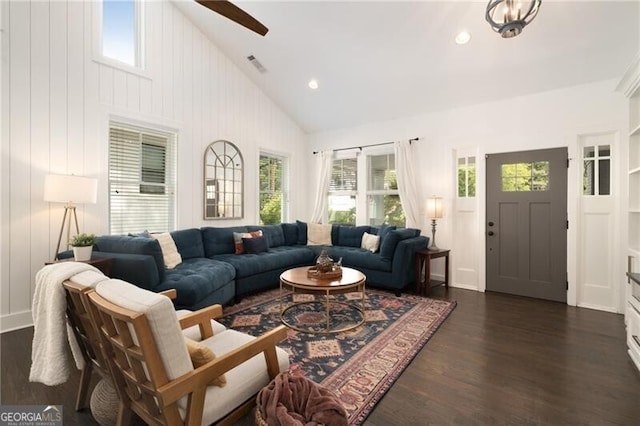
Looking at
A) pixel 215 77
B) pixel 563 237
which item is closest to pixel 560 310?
pixel 563 237

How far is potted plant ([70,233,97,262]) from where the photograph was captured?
2.81m

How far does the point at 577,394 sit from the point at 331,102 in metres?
4.78

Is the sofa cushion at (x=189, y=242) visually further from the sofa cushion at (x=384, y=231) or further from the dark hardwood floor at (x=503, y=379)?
the sofa cushion at (x=384, y=231)

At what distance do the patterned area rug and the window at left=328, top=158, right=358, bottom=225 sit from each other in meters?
2.00

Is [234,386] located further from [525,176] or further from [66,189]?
[525,176]

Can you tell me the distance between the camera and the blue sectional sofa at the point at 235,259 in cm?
290

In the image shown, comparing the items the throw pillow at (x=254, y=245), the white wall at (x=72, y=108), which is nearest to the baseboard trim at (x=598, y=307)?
the throw pillow at (x=254, y=245)

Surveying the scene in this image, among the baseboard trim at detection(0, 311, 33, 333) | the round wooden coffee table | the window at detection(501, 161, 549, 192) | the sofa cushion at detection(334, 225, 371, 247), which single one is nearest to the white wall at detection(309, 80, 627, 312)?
the window at detection(501, 161, 549, 192)

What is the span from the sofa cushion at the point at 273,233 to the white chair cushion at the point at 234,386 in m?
3.33

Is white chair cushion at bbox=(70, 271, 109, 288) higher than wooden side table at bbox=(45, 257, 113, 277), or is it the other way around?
white chair cushion at bbox=(70, 271, 109, 288)

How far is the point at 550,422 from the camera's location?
1.73m

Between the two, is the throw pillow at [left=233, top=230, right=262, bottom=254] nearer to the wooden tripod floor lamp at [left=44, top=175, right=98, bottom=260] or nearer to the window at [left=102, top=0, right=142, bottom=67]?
the wooden tripod floor lamp at [left=44, top=175, right=98, bottom=260]

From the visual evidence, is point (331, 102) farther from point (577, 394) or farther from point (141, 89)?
point (577, 394)

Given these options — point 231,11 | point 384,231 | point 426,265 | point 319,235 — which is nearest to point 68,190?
point 231,11
